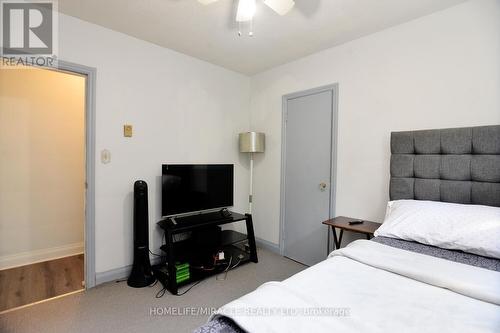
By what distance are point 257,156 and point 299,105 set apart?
1003 mm

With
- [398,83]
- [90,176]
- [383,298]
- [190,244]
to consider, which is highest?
[398,83]

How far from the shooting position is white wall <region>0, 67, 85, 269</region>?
2.89 m

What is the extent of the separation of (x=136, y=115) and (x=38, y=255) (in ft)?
7.10

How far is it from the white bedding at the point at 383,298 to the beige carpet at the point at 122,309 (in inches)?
48.7

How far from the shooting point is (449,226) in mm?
1628

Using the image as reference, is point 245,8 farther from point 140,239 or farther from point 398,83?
point 140,239

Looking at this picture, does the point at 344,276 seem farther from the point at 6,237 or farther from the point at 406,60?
the point at 6,237

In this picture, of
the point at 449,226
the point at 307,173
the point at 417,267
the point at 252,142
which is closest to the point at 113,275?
the point at 252,142

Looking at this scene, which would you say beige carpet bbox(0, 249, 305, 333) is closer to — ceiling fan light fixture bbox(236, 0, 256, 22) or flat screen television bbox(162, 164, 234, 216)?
flat screen television bbox(162, 164, 234, 216)

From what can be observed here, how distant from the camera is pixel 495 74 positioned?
1.87 m

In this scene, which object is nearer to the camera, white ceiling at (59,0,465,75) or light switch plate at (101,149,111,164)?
white ceiling at (59,0,465,75)

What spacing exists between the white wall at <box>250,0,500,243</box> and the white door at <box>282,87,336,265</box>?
5.8 inches

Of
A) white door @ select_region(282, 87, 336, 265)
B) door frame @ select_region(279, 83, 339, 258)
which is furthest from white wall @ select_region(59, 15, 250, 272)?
white door @ select_region(282, 87, 336, 265)

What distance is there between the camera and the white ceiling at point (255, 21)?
6.81 ft
